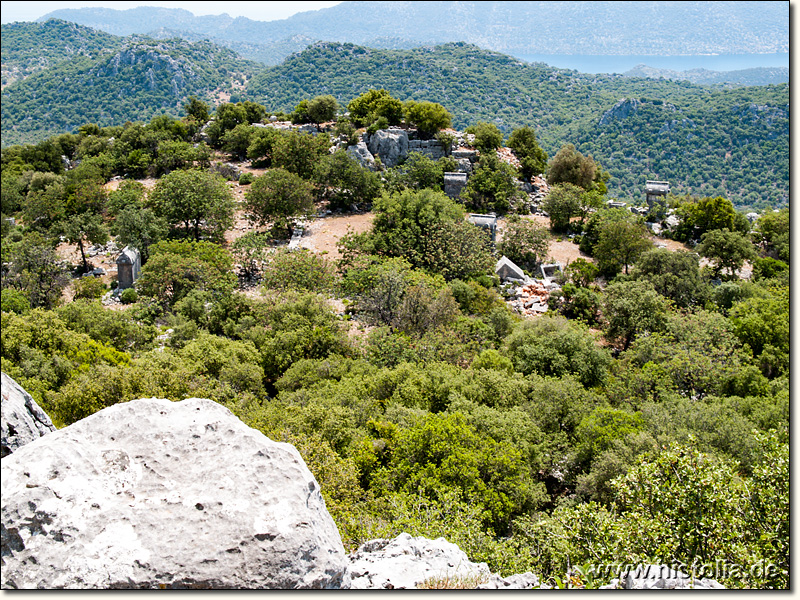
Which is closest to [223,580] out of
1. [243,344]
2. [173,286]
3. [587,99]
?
[243,344]

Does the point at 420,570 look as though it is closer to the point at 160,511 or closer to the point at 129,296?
the point at 160,511

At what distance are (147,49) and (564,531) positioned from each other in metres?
114

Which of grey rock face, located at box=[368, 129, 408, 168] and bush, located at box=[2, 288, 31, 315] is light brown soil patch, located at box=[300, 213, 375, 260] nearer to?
grey rock face, located at box=[368, 129, 408, 168]

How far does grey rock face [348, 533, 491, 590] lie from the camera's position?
5762mm

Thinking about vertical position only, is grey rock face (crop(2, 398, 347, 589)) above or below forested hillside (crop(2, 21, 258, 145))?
below

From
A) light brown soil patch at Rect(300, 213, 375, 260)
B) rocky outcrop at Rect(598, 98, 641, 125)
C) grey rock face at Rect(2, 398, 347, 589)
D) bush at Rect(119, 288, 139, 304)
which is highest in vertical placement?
rocky outcrop at Rect(598, 98, 641, 125)

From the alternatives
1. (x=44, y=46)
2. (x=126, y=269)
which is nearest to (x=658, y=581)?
(x=126, y=269)

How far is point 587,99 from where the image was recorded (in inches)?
3703

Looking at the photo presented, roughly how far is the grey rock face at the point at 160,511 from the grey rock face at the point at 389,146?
36774 millimetres

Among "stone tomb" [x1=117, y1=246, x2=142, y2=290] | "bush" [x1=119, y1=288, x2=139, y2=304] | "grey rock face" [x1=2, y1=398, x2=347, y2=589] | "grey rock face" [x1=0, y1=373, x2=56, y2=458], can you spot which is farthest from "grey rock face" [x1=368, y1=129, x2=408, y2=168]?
"grey rock face" [x1=2, y1=398, x2=347, y2=589]

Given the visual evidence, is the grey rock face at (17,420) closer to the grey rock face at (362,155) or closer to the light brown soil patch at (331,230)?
the light brown soil patch at (331,230)

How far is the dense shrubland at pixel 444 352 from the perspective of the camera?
8539 mm

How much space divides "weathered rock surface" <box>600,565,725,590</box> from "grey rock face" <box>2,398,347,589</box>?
2889mm

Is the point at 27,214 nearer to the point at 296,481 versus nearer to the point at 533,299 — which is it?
the point at 533,299
